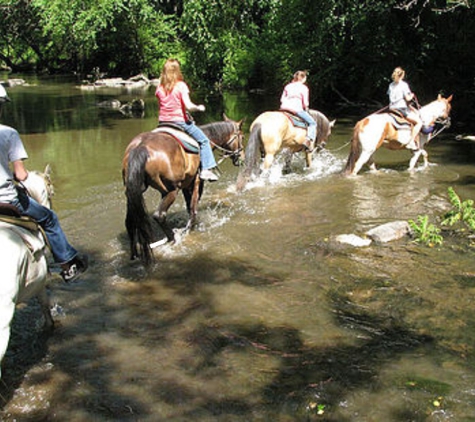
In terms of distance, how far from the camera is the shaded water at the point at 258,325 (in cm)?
381

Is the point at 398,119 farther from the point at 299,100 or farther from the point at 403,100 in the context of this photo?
the point at 299,100

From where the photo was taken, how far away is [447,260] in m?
6.30

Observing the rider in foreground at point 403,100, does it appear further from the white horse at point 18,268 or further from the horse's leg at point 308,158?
the white horse at point 18,268

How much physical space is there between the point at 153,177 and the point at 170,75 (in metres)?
1.50

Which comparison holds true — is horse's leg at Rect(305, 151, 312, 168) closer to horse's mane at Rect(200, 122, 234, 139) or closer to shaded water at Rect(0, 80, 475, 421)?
shaded water at Rect(0, 80, 475, 421)

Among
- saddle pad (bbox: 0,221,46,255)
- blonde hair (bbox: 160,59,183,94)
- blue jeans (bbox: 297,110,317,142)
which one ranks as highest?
blonde hair (bbox: 160,59,183,94)

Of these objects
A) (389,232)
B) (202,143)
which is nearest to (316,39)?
(202,143)

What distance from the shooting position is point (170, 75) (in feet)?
22.9

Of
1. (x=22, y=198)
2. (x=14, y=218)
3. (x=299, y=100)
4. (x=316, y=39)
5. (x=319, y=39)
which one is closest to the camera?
(x=14, y=218)

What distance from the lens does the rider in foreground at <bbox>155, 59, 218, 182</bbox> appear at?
6992 millimetres

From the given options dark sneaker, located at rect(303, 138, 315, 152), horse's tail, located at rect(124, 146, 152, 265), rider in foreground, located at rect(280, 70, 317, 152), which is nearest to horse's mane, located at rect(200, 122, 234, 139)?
horse's tail, located at rect(124, 146, 152, 265)

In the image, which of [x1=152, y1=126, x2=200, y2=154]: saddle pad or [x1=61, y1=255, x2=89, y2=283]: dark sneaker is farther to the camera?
[x1=152, y1=126, x2=200, y2=154]: saddle pad

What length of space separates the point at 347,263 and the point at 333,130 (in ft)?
38.9

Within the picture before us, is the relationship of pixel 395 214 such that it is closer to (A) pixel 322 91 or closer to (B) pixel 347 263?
(B) pixel 347 263
